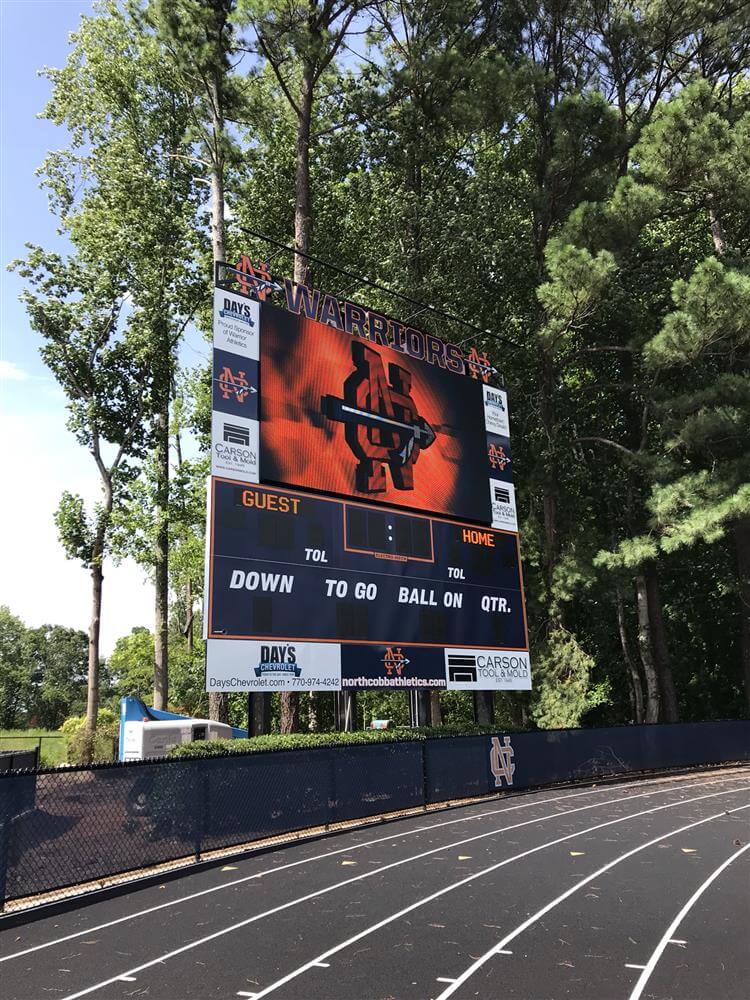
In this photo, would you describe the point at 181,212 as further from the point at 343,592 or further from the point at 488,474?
the point at 343,592

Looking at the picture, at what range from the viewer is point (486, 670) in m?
17.8

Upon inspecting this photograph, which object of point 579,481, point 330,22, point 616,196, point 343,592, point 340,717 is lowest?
point 340,717

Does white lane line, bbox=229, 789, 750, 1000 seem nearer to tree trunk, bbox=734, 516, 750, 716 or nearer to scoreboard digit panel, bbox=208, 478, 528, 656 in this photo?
scoreboard digit panel, bbox=208, 478, 528, 656

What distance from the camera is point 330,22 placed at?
23266mm

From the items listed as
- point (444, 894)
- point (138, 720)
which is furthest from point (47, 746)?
point (444, 894)

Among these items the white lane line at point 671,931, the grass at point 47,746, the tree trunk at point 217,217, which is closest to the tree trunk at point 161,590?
the grass at point 47,746

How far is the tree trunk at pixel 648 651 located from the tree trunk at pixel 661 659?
18cm

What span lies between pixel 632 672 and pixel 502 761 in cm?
1727

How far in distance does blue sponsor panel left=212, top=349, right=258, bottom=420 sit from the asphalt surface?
27.2ft

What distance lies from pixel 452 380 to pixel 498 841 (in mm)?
11764

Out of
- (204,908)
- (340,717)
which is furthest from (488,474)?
(204,908)

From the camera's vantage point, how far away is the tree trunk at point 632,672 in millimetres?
31469

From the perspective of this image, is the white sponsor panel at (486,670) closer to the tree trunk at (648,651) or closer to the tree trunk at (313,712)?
the tree trunk at (648,651)

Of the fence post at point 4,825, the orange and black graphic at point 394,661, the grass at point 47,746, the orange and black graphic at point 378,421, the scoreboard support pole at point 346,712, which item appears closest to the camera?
the fence post at point 4,825
